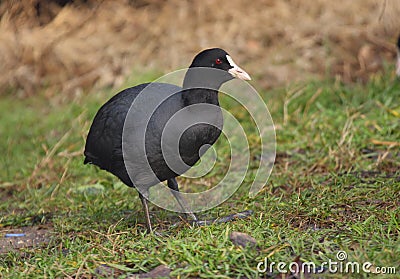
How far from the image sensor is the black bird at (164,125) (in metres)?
3.69

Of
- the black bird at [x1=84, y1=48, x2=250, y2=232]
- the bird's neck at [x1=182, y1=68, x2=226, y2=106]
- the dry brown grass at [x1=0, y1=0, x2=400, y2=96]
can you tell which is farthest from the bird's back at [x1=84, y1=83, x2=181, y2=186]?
the dry brown grass at [x1=0, y1=0, x2=400, y2=96]

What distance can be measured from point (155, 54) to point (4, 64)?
6.53 feet

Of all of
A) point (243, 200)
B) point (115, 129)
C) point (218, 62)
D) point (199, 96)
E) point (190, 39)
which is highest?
point (218, 62)

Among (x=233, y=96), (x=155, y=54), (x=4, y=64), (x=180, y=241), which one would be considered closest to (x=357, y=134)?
(x=233, y=96)

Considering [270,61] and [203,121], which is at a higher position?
[203,121]

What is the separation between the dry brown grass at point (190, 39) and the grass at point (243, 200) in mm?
810

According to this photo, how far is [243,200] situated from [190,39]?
4.18 meters

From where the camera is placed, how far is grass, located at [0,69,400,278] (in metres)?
3.03

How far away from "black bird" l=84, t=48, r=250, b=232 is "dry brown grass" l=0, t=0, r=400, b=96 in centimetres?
377

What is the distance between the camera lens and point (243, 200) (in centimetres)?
438

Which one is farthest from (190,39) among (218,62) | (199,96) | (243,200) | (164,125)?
(164,125)

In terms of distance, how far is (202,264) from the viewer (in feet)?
9.60

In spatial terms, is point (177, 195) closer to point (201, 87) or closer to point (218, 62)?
point (201, 87)

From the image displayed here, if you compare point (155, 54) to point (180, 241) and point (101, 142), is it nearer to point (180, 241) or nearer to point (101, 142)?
point (101, 142)
